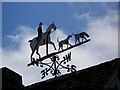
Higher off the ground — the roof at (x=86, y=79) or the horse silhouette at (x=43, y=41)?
the horse silhouette at (x=43, y=41)

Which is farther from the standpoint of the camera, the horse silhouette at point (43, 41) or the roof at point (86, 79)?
the horse silhouette at point (43, 41)

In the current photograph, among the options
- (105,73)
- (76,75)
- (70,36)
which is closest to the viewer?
(105,73)

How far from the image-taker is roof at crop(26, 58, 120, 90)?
7.24 m

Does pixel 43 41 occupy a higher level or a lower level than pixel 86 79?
higher

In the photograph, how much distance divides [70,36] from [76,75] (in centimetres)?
320

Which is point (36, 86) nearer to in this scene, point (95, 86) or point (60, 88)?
point (60, 88)

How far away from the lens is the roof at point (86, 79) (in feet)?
23.7

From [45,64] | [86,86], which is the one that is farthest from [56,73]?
[86,86]

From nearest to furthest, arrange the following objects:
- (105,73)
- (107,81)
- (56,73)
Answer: (107,81)
(105,73)
(56,73)

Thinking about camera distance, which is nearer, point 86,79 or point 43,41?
point 86,79

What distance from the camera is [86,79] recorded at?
7.73 meters

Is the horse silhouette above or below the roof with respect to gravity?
above

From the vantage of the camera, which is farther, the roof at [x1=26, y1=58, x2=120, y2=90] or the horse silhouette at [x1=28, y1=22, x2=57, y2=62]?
the horse silhouette at [x1=28, y1=22, x2=57, y2=62]

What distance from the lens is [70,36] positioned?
36.5 ft
